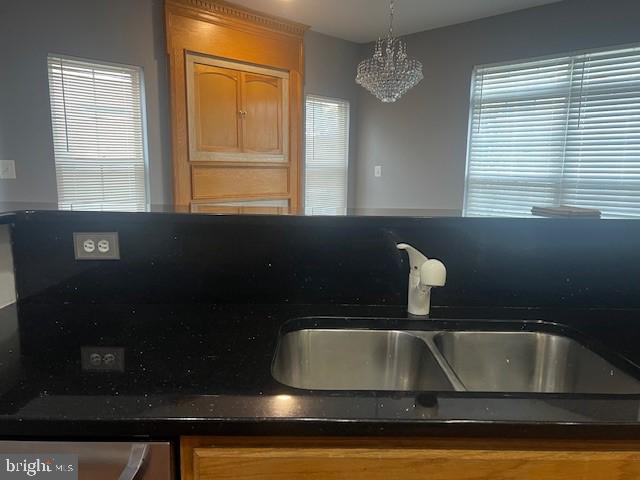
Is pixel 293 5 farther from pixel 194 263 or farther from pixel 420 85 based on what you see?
pixel 194 263

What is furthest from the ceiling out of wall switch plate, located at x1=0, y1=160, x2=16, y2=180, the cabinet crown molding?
wall switch plate, located at x1=0, y1=160, x2=16, y2=180

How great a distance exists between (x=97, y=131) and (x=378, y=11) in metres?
2.45

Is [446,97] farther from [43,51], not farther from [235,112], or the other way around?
[43,51]

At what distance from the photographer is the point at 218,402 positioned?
0.70m

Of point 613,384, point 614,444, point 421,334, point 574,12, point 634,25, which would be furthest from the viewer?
point 574,12

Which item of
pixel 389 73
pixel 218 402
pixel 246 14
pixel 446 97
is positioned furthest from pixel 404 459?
pixel 446 97

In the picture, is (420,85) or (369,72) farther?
(420,85)

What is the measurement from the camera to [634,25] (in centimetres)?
315

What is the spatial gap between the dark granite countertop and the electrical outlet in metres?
0.01

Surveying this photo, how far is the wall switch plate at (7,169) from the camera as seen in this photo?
2.75 meters

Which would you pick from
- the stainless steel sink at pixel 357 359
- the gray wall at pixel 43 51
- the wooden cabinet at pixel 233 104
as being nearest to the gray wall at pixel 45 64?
the gray wall at pixel 43 51

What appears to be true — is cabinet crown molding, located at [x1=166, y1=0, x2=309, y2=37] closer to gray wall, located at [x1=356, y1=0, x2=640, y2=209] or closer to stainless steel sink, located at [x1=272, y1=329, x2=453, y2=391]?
gray wall, located at [x1=356, y1=0, x2=640, y2=209]

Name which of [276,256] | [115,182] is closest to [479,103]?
[115,182]

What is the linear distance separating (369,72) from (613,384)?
288cm
